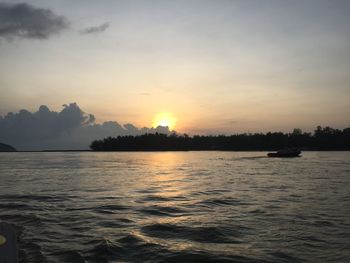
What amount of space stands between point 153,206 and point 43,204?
23.9ft

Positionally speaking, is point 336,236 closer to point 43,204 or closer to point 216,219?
point 216,219

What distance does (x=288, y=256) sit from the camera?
13312 mm

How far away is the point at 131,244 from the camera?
14.8m

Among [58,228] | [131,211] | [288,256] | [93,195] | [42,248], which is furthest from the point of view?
[93,195]

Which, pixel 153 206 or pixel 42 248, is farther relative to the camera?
pixel 153 206

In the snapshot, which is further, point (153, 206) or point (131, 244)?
point (153, 206)

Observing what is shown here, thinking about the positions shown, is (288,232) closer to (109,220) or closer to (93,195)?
(109,220)

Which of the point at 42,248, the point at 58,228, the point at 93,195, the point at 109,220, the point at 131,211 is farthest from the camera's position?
the point at 93,195

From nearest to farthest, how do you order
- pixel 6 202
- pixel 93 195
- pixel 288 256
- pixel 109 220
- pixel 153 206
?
1. pixel 288 256
2. pixel 109 220
3. pixel 153 206
4. pixel 6 202
5. pixel 93 195

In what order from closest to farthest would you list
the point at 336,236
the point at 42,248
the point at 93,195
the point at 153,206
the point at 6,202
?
the point at 42,248 → the point at 336,236 → the point at 153,206 → the point at 6,202 → the point at 93,195

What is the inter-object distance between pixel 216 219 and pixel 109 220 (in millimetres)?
5426

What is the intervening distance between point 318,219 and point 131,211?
10209 millimetres

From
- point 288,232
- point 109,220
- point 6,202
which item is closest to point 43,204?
point 6,202

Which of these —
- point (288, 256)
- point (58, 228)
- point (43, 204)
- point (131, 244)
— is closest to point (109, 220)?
point (58, 228)
